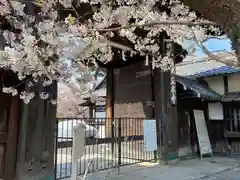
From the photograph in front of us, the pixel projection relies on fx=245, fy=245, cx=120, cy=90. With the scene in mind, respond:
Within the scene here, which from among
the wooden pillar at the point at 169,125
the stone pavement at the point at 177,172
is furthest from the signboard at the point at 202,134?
the wooden pillar at the point at 169,125

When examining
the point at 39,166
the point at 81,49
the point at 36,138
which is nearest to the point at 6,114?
the point at 36,138

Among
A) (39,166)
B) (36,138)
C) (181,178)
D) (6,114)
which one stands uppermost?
(6,114)

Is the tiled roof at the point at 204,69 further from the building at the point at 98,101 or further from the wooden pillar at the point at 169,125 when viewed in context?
the building at the point at 98,101

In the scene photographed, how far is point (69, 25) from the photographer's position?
423 cm

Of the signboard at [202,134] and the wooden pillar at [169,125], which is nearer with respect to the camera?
the wooden pillar at [169,125]

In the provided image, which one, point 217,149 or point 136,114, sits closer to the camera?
point 136,114

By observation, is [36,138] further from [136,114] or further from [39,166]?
[136,114]

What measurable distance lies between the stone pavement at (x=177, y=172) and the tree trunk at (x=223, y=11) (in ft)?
14.1

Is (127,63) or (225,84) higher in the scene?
(127,63)

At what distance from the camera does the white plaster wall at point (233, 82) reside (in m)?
9.71

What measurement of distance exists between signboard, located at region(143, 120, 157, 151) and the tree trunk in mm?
5557

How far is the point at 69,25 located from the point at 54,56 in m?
0.61

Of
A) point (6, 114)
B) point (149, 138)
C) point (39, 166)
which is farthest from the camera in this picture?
point (149, 138)

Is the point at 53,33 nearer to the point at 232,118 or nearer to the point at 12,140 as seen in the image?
the point at 12,140
